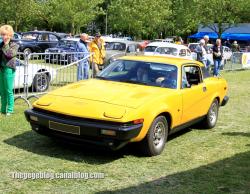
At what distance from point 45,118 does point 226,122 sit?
470 cm

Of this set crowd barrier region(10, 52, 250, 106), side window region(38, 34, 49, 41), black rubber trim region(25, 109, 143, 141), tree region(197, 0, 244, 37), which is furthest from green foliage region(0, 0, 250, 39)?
black rubber trim region(25, 109, 143, 141)

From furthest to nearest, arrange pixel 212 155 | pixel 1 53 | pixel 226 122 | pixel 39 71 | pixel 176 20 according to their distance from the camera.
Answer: pixel 176 20
pixel 39 71
pixel 226 122
pixel 1 53
pixel 212 155

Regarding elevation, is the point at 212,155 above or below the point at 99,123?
below

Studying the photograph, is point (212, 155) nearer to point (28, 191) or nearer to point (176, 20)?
point (28, 191)

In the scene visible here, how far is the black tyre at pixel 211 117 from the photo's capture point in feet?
28.1

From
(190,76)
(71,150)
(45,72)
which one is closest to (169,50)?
(45,72)

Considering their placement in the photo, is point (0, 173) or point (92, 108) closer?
point (0, 173)

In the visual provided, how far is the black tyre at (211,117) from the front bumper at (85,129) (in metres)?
2.88

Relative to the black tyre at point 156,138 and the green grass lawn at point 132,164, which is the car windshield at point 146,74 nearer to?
the black tyre at point 156,138

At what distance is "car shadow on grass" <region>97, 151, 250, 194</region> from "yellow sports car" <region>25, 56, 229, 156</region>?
2.56 feet

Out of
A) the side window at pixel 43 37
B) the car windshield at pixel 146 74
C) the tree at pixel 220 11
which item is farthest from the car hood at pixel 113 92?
the tree at pixel 220 11

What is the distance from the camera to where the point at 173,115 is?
688 centimetres

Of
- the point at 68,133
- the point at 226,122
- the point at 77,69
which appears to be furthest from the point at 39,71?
the point at 68,133

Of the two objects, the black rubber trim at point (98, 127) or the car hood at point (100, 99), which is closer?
the black rubber trim at point (98, 127)
